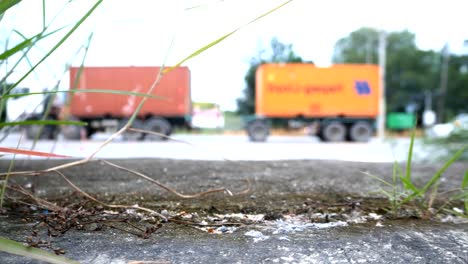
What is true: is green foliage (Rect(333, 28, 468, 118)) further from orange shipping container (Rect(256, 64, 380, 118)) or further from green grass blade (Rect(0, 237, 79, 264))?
green grass blade (Rect(0, 237, 79, 264))

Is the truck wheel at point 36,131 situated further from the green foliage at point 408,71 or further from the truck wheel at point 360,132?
the green foliage at point 408,71

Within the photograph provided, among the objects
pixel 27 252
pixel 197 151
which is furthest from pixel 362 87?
pixel 27 252

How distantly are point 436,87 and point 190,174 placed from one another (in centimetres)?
3059

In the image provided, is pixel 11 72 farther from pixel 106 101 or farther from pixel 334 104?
pixel 334 104

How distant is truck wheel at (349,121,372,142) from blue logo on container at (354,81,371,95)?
1.08 metres

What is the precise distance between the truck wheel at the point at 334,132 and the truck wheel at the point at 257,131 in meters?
1.97

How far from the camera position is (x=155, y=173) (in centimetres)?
192

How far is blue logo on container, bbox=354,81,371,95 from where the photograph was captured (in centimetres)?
1364

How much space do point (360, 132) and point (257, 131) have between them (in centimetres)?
352

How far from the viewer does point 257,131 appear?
1301 cm

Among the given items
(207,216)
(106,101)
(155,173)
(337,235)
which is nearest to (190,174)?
(155,173)

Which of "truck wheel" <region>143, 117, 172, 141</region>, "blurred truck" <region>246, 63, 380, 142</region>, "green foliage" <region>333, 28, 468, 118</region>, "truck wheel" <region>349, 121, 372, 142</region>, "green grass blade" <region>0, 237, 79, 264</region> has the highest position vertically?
"green foliage" <region>333, 28, 468, 118</region>

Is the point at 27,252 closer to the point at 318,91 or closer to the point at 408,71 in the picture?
the point at 318,91

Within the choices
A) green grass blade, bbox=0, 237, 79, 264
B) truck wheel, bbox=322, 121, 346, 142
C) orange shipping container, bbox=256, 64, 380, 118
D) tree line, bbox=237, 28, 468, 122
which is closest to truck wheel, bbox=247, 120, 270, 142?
orange shipping container, bbox=256, 64, 380, 118
